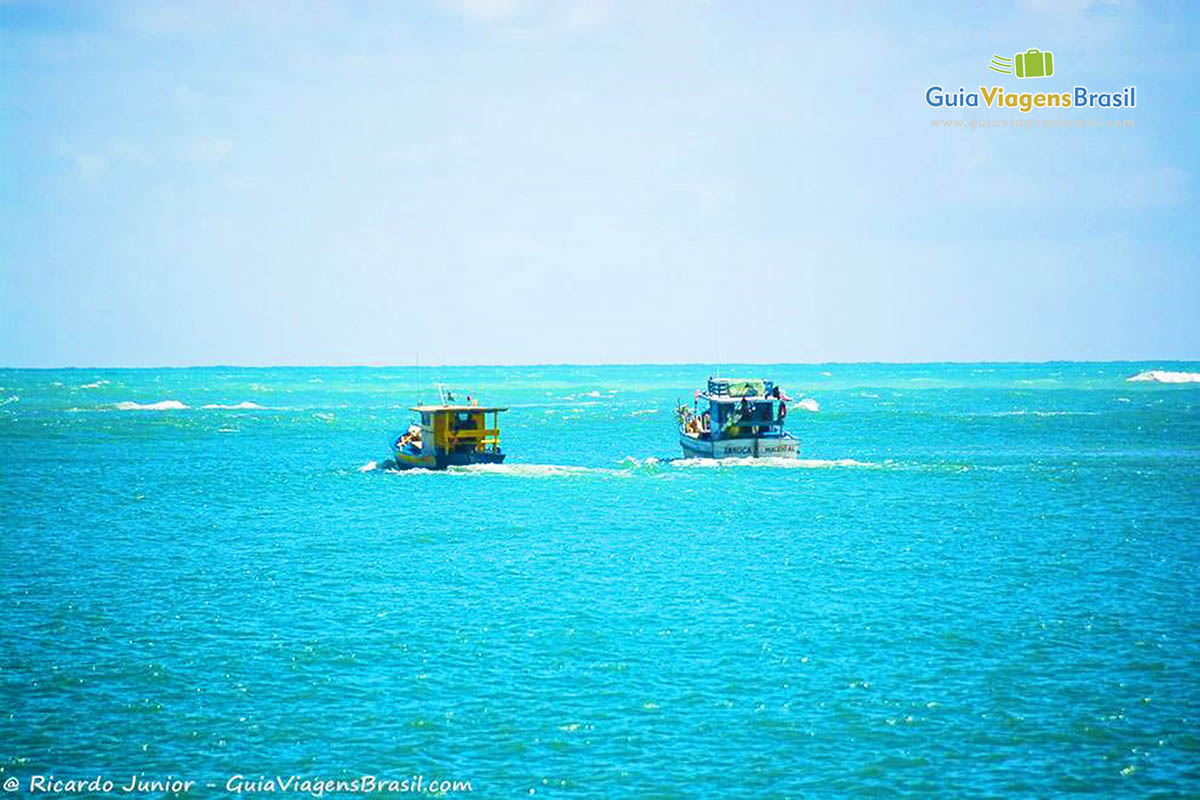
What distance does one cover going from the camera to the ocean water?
55.3 feet

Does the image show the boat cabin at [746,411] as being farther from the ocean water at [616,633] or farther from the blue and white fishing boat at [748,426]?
the ocean water at [616,633]

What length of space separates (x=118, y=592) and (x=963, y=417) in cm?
8598

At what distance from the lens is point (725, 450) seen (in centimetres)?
5700

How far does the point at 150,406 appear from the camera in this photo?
12888 cm

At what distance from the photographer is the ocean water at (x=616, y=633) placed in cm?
1686

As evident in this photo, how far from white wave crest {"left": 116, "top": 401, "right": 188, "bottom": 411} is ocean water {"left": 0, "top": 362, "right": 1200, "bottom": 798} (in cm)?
7496

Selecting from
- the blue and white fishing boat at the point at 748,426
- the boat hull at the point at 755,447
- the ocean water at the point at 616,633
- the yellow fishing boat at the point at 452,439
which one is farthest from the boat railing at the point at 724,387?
the yellow fishing boat at the point at 452,439

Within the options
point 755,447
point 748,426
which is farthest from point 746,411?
point 755,447

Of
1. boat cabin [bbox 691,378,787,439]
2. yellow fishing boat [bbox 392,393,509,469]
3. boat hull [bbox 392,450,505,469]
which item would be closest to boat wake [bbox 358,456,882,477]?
boat hull [bbox 392,450,505,469]

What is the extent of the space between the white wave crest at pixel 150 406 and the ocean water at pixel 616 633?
74965mm

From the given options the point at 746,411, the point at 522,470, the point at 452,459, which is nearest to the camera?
the point at 452,459

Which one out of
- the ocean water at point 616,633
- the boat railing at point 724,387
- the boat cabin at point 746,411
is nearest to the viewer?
the ocean water at point 616,633

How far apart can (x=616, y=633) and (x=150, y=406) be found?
11900 centimetres

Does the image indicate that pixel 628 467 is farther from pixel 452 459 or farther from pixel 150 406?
pixel 150 406
